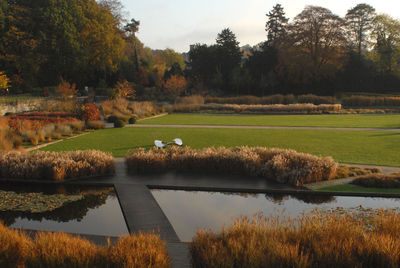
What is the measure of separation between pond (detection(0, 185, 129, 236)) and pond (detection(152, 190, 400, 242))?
3.08 feet

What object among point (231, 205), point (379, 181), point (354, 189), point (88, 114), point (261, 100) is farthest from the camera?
point (261, 100)

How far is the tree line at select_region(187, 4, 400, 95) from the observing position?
4031 centimetres

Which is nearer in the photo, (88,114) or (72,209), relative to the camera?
(72,209)

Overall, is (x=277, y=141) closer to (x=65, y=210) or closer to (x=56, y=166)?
(x=56, y=166)

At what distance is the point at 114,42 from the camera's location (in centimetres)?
4034

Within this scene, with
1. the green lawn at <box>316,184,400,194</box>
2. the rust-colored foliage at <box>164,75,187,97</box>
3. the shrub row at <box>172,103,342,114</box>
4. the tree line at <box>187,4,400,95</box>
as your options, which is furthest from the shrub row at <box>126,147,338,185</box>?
the tree line at <box>187,4,400,95</box>

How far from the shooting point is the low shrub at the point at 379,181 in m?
6.48

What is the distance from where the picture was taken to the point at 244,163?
7.73 metres

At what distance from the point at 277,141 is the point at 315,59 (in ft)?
105

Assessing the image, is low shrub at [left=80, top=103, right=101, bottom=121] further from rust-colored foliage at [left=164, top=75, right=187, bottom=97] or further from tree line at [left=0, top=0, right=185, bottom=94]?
rust-colored foliage at [left=164, top=75, right=187, bottom=97]

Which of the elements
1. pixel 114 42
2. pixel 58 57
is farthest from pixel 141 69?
pixel 58 57

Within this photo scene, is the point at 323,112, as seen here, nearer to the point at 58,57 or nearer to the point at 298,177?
the point at 298,177

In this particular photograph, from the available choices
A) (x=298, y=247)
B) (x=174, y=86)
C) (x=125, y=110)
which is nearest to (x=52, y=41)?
(x=174, y=86)

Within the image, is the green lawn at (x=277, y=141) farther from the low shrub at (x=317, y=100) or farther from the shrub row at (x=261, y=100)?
the low shrub at (x=317, y=100)
